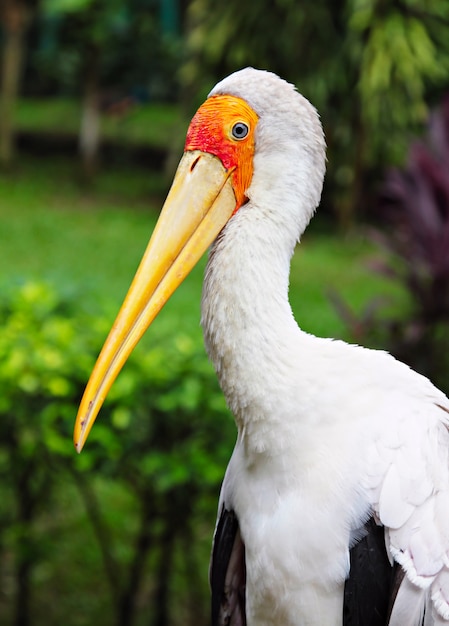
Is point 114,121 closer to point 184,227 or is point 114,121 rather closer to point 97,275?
point 97,275

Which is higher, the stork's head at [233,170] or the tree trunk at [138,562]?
the stork's head at [233,170]

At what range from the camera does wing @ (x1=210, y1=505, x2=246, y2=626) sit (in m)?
2.55

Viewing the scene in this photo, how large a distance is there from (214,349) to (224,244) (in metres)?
0.23

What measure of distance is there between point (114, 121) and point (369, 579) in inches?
543

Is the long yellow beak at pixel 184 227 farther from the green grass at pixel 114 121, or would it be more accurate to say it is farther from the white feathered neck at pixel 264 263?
the green grass at pixel 114 121

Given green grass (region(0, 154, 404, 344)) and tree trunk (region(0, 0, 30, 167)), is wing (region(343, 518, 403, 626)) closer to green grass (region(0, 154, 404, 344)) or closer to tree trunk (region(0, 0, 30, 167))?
green grass (region(0, 154, 404, 344))

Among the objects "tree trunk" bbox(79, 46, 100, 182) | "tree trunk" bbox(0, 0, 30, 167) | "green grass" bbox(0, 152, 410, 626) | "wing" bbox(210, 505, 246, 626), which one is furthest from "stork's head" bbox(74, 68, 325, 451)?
"tree trunk" bbox(0, 0, 30, 167)

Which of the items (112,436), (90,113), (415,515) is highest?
(90,113)

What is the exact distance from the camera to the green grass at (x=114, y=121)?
15.0 meters

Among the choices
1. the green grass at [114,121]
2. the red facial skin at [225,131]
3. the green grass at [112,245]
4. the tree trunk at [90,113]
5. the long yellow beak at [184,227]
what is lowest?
the long yellow beak at [184,227]

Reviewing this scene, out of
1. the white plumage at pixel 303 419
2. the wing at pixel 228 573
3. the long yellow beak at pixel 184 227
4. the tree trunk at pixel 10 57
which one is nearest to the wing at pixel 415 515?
the white plumage at pixel 303 419

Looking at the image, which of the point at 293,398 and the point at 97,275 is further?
the point at 97,275

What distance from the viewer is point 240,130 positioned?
2.27 meters

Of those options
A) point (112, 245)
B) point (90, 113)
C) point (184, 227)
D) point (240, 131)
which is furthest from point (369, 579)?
point (90, 113)
